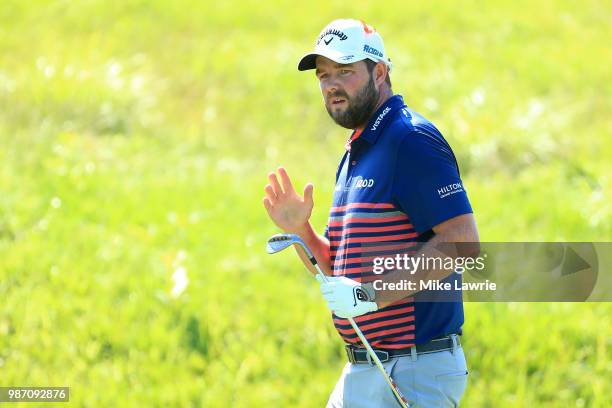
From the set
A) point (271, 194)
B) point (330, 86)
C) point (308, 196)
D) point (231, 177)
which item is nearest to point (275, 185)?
point (271, 194)

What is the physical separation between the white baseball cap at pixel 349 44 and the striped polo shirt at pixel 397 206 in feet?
0.89

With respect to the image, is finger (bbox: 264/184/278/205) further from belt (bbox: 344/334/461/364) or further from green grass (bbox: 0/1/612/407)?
green grass (bbox: 0/1/612/407)

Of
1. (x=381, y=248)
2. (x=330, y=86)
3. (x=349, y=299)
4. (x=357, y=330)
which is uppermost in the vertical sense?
(x=330, y=86)

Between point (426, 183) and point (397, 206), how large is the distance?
205 millimetres

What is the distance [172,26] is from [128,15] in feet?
3.14

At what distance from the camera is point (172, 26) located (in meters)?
17.4

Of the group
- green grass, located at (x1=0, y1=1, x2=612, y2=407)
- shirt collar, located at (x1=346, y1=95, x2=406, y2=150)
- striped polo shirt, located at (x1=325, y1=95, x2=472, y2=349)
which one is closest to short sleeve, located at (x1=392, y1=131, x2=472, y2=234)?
striped polo shirt, located at (x1=325, y1=95, x2=472, y2=349)

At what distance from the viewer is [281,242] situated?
4.75 m

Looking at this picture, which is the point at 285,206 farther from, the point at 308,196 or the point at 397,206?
the point at 397,206

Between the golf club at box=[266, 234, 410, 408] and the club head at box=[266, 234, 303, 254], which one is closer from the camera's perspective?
the golf club at box=[266, 234, 410, 408]

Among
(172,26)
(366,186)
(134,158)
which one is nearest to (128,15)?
(172,26)

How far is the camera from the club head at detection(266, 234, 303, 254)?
472 cm

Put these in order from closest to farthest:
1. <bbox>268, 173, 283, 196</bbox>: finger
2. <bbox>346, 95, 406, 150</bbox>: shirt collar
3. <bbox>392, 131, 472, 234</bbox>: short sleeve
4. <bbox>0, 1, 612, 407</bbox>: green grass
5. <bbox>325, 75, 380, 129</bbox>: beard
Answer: <bbox>392, 131, 472, 234</bbox>: short sleeve, <bbox>346, 95, 406, 150</bbox>: shirt collar, <bbox>325, 75, 380, 129</bbox>: beard, <bbox>268, 173, 283, 196</bbox>: finger, <bbox>0, 1, 612, 407</bbox>: green grass

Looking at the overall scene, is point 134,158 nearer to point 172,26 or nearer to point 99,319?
point 99,319
